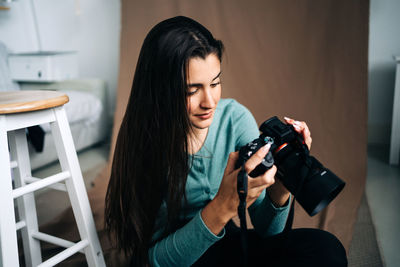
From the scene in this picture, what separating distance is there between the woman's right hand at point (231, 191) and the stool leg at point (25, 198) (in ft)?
1.81

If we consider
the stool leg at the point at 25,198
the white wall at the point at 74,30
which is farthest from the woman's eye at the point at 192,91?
the white wall at the point at 74,30

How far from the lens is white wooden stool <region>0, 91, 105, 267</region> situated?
0.60m

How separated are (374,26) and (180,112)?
1.72 metres

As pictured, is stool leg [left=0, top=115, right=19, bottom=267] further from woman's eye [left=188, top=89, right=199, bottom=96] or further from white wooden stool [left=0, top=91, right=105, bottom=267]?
woman's eye [left=188, top=89, right=199, bottom=96]

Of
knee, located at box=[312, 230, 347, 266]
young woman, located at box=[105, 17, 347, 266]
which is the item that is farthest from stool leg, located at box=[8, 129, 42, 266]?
knee, located at box=[312, 230, 347, 266]

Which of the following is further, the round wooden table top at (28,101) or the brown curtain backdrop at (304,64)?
the brown curtain backdrop at (304,64)

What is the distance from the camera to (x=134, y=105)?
60 centimetres

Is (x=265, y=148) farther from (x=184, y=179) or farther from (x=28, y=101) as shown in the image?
(x=28, y=101)

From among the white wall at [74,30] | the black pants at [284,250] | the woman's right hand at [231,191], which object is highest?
the white wall at [74,30]

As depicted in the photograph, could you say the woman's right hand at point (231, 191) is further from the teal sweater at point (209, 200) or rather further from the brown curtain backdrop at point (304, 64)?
the brown curtain backdrop at point (304, 64)

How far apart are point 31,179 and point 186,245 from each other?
490 mm

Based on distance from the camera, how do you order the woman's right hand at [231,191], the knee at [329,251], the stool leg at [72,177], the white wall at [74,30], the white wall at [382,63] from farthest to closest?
the white wall at [74,30]
the white wall at [382,63]
the stool leg at [72,177]
the knee at [329,251]
the woman's right hand at [231,191]

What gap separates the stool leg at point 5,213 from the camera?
593 millimetres

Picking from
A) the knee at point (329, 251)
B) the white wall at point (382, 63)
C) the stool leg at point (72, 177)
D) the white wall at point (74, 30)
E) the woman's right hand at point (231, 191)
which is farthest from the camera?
the white wall at point (74, 30)
